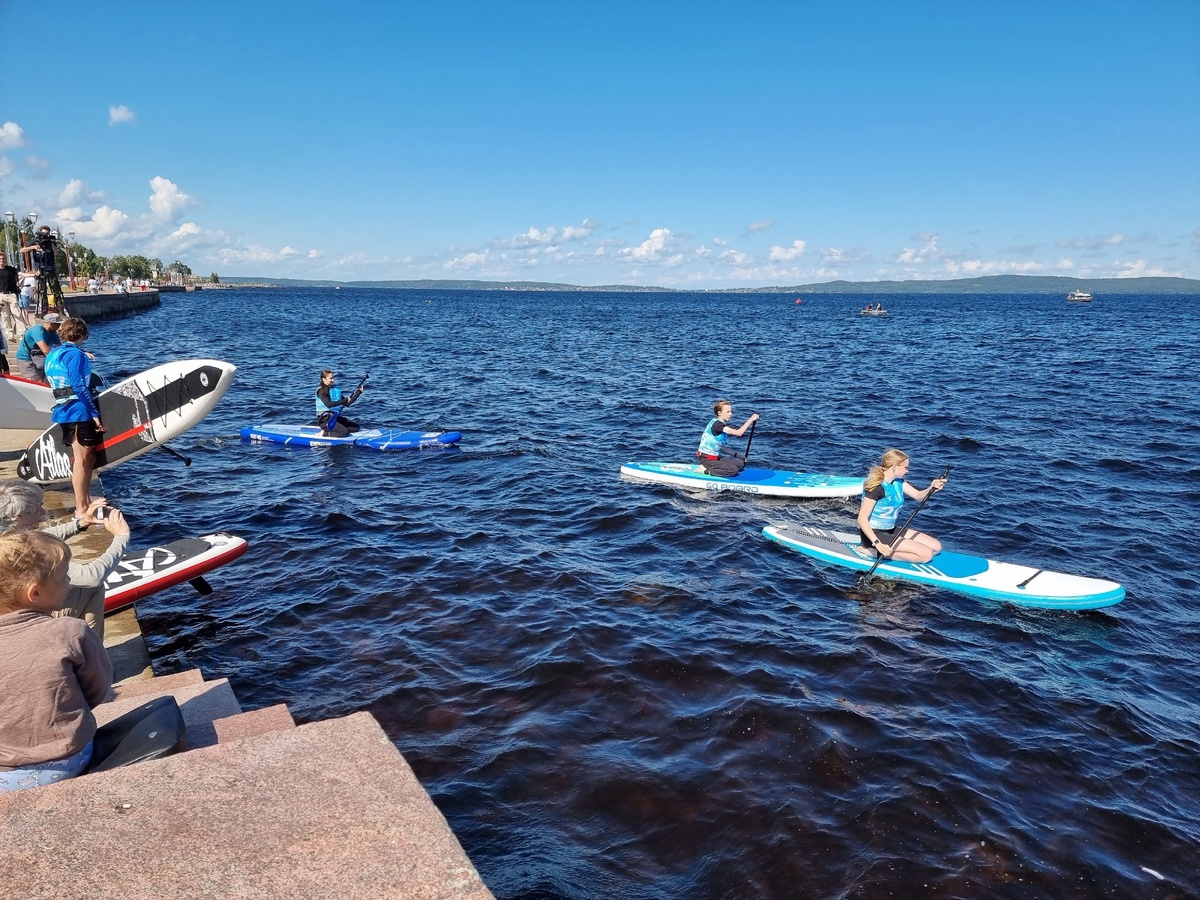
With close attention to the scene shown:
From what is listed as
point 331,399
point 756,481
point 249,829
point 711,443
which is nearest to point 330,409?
point 331,399

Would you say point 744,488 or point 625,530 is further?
point 744,488

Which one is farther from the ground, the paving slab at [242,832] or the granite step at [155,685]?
the paving slab at [242,832]

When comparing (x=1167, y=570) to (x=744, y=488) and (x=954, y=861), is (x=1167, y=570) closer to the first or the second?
(x=744, y=488)

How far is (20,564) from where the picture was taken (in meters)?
3.46

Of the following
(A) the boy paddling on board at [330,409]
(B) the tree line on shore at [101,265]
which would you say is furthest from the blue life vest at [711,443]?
(B) the tree line on shore at [101,265]

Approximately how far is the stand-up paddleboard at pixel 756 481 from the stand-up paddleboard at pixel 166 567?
8.46 m

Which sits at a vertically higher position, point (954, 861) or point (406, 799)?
point (406, 799)

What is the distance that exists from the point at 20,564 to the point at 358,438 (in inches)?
578

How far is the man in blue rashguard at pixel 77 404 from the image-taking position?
8.82 meters

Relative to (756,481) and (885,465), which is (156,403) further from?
(885,465)

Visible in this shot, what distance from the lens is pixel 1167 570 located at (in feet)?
36.8

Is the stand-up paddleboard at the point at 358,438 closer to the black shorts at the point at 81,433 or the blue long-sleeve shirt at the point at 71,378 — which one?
the black shorts at the point at 81,433

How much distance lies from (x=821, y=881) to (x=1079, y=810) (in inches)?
101

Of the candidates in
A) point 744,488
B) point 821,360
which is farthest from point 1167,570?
point 821,360
